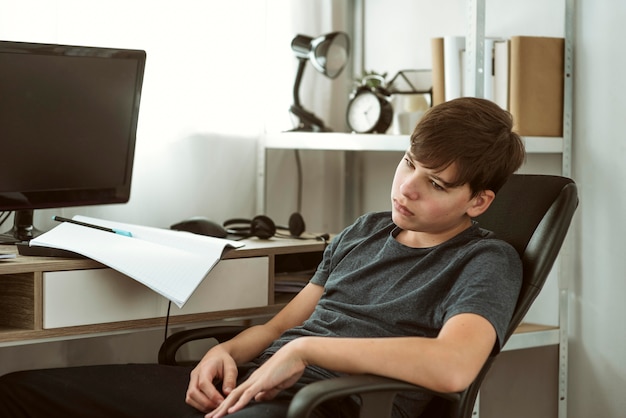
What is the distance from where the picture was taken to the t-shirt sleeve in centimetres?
135

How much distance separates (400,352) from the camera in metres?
1.33

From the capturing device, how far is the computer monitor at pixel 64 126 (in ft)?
6.22

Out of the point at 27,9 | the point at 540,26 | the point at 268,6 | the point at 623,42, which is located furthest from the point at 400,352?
the point at 268,6

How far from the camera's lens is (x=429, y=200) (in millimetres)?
1477

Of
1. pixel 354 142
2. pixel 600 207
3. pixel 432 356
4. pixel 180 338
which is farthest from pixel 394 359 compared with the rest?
pixel 354 142

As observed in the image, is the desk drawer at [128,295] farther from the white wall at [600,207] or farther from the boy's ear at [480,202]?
the white wall at [600,207]

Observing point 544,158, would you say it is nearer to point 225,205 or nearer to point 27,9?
point 225,205

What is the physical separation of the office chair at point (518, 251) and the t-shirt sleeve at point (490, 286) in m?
0.04

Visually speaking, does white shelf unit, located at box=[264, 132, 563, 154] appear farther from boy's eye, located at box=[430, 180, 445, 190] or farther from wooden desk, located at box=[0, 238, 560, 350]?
boy's eye, located at box=[430, 180, 445, 190]

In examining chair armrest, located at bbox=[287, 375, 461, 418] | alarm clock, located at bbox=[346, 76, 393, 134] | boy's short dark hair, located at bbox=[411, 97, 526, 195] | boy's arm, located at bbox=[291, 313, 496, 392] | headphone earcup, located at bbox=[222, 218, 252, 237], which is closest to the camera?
chair armrest, located at bbox=[287, 375, 461, 418]

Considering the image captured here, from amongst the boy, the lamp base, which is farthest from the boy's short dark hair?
the lamp base

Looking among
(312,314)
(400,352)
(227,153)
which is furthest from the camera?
(227,153)

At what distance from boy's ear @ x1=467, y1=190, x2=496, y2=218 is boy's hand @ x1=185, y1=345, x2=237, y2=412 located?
0.48 m

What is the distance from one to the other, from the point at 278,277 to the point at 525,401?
0.74 metres
